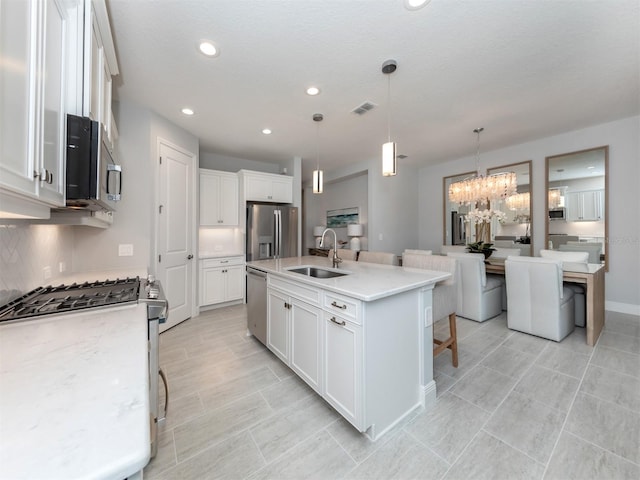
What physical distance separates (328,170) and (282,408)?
523 centimetres

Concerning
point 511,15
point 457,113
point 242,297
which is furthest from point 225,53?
point 242,297

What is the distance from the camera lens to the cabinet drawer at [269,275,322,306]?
1.80m

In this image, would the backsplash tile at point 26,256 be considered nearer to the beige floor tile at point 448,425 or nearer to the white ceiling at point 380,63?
the white ceiling at point 380,63

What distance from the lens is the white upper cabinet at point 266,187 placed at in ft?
14.5

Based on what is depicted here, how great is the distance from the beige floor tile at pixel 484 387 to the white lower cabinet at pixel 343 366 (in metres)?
0.98

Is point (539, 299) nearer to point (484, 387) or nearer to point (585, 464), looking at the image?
point (484, 387)

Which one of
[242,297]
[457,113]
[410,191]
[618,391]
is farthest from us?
[410,191]

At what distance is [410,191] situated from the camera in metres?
5.91

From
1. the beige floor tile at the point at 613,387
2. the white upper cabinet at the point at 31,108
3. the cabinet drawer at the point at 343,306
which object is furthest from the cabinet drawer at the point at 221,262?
the beige floor tile at the point at 613,387

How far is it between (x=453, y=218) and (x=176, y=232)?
5.28 metres

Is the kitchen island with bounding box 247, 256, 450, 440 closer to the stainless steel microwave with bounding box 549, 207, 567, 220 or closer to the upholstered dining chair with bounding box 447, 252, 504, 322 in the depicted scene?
the upholstered dining chair with bounding box 447, 252, 504, 322

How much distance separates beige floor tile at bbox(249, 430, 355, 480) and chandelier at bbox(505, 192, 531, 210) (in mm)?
4728

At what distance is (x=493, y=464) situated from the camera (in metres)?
1.36

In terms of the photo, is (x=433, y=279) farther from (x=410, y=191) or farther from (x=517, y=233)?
(x=410, y=191)
